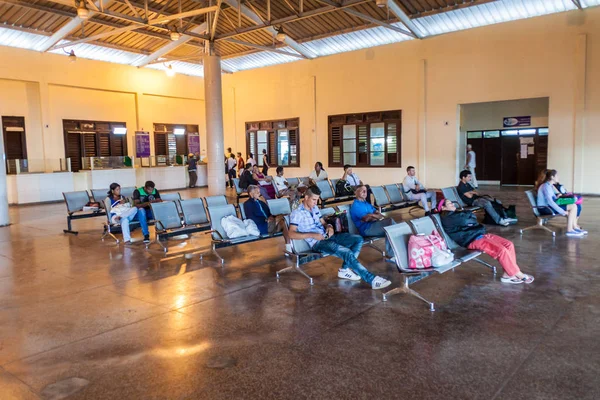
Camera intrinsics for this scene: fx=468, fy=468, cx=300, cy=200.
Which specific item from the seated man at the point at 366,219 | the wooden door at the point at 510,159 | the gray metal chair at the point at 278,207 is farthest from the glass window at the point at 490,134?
the seated man at the point at 366,219

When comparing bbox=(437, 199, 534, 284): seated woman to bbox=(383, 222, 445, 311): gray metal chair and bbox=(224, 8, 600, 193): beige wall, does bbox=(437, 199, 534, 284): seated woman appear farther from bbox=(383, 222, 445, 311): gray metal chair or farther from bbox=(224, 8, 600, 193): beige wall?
bbox=(224, 8, 600, 193): beige wall

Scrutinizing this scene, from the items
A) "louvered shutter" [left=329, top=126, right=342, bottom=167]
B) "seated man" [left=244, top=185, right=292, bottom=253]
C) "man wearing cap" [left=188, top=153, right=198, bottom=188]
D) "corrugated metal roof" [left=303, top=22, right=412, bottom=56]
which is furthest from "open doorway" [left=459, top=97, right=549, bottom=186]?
"seated man" [left=244, top=185, right=292, bottom=253]

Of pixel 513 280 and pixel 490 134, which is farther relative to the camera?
pixel 490 134

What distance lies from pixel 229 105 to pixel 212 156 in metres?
9.02

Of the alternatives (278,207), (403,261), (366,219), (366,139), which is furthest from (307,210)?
(366,139)

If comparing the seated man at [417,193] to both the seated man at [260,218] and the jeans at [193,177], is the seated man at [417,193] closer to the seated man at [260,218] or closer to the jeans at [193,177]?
the seated man at [260,218]

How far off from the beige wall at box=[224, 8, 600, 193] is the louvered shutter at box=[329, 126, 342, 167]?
1.07 feet

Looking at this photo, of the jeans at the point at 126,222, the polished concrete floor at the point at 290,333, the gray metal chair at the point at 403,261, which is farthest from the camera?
the jeans at the point at 126,222

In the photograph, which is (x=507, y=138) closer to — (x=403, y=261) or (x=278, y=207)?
(x=278, y=207)

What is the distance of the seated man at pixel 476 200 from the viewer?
29.9 ft

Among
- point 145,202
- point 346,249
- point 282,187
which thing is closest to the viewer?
point 346,249

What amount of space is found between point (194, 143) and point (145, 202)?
15894 millimetres

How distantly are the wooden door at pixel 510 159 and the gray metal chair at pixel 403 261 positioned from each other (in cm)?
1530

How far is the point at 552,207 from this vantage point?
8047mm
